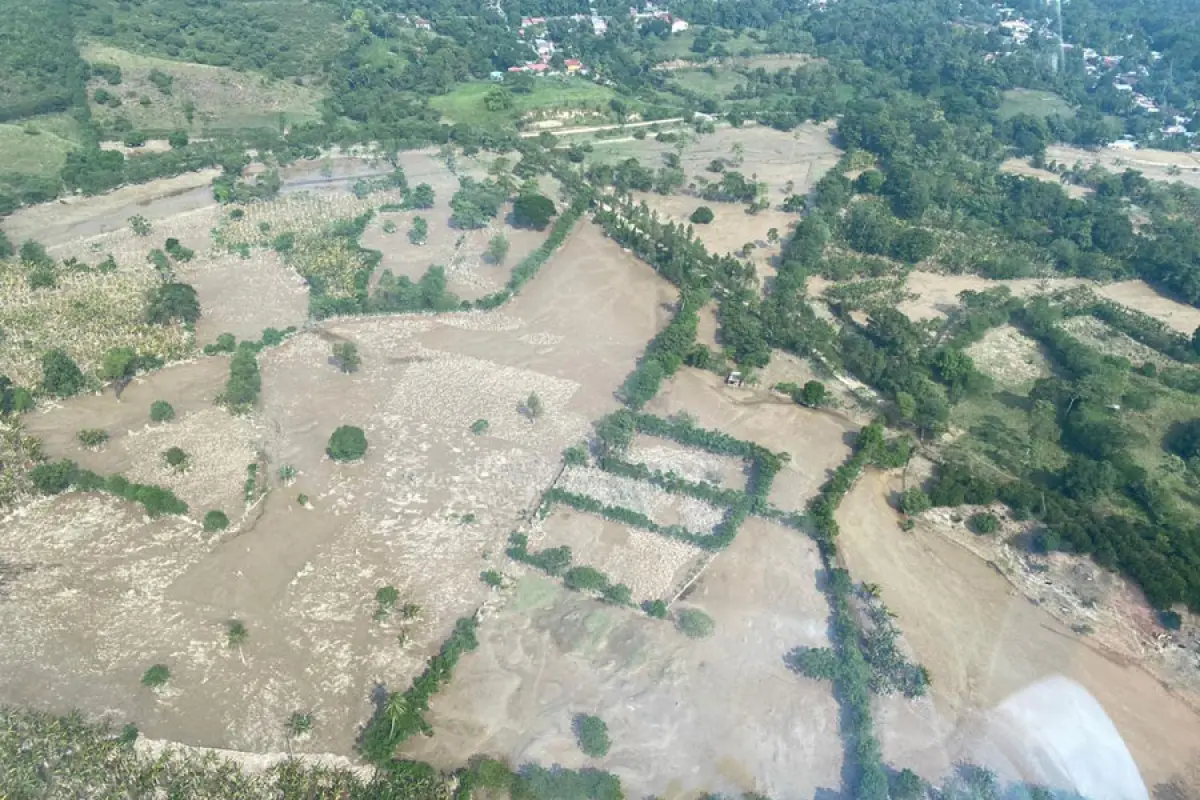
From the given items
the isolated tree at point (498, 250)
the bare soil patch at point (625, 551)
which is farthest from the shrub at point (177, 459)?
the isolated tree at point (498, 250)

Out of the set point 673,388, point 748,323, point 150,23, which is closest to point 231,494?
point 673,388

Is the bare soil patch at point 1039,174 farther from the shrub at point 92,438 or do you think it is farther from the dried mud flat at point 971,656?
the shrub at point 92,438

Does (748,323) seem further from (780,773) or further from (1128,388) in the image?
(780,773)

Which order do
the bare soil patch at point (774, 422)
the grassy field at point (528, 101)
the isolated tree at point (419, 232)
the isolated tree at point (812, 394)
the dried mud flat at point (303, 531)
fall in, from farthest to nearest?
1. the grassy field at point (528, 101)
2. the isolated tree at point (419, 232)
3. the isolated tree at point (812, 394)
4. the bare soil patch at point (774, 422)
5. the dried mud flat at point (303, 531)

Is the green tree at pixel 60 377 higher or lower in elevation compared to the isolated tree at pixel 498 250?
lower

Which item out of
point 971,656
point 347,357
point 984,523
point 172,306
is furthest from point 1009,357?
point 172,306

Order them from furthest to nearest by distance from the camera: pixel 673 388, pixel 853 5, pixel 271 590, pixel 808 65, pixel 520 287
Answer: pixel 853 5 < pixel 808 65 < pixel 520 287 < pixel 673 388 < pixel 271 590
